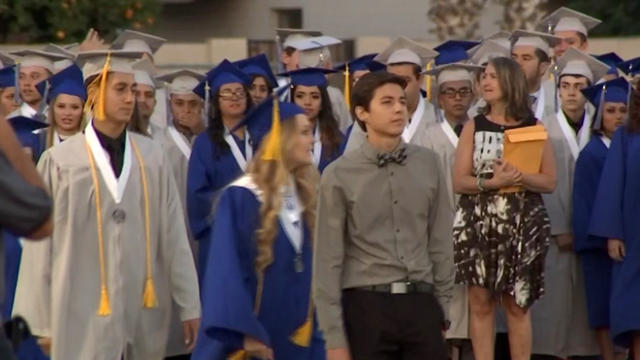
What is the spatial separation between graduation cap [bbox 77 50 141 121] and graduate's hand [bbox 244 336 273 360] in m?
1.93

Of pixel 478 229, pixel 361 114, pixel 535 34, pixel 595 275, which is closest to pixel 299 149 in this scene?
pixel 361 114

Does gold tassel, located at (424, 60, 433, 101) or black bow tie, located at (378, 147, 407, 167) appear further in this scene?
gold tassel, located at (424, 60, 433, 101)

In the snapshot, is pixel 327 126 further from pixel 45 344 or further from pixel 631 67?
pixel 45 344

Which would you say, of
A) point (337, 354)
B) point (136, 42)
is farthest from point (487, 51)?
point (337, 354)

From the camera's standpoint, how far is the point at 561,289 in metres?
12.1

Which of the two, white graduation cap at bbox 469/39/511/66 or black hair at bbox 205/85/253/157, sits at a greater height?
white graduation cap at bbox 469/39/511/66

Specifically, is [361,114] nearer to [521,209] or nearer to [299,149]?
[299,149]

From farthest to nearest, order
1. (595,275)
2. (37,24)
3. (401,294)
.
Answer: (37,24)
(595,275)
(401,294)

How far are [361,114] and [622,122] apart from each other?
12.2 feet

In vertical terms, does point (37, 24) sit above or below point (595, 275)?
above

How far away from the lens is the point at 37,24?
2619 centimetres

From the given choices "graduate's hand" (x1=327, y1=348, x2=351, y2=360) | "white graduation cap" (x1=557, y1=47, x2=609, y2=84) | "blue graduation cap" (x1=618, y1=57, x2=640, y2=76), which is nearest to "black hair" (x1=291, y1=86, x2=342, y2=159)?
"white graduation cap" (x1=557, y1=47, x2=609, y2=84)

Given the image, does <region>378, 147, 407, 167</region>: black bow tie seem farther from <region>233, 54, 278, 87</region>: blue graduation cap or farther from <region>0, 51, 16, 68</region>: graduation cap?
<region>0, 51, 16, 68</region>: graduation cap

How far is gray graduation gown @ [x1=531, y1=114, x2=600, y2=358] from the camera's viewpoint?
12055 mm
